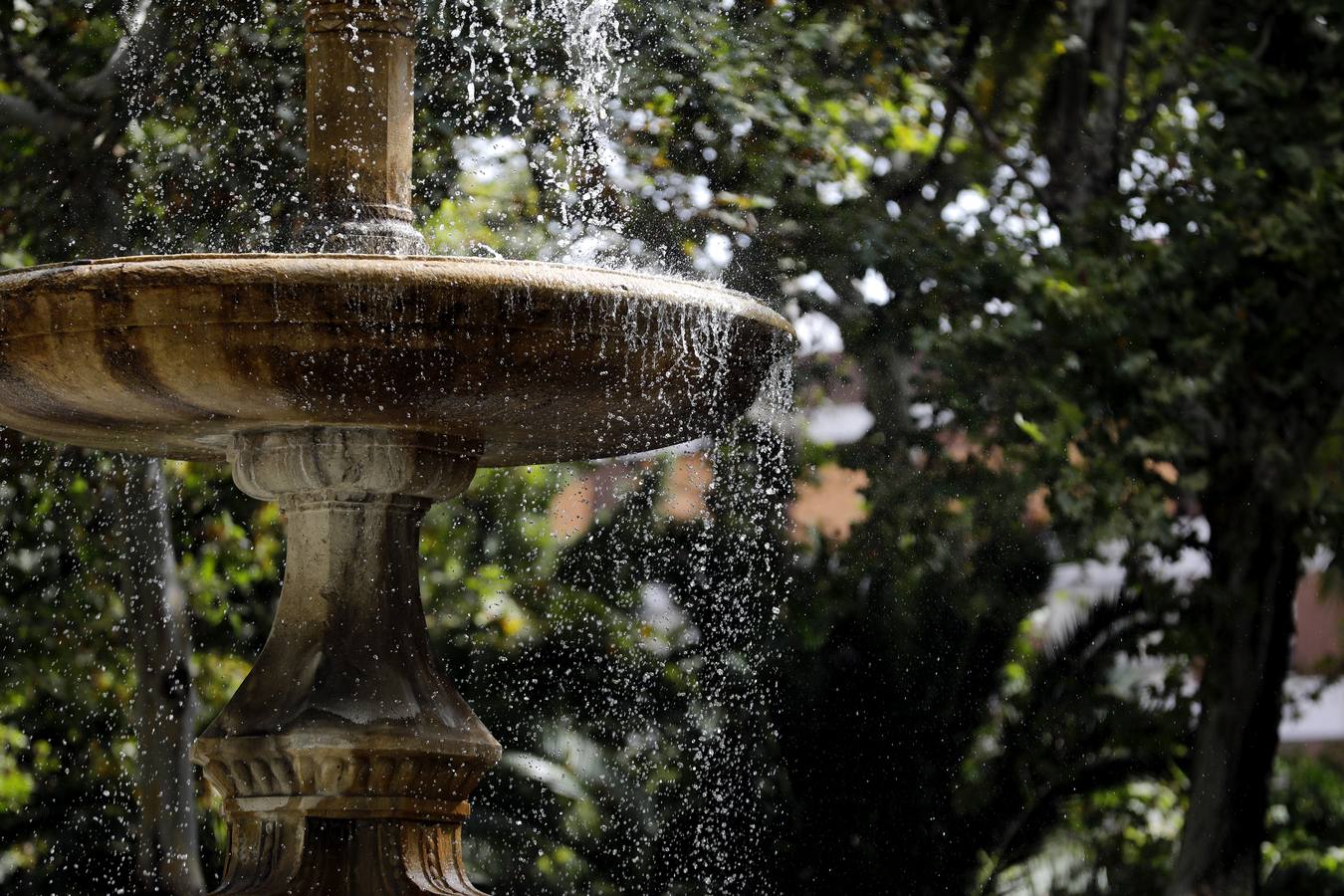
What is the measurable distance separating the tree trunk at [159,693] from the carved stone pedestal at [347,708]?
3.11m

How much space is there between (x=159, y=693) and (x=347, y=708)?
3.47 m

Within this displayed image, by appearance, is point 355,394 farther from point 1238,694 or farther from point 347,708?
point 1238,694

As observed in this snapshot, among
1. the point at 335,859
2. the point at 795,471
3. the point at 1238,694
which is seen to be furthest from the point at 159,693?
the point at 1238,694

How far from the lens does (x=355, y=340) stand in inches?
139

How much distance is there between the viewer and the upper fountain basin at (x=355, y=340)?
3.47 meters

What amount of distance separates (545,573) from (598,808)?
1459mm

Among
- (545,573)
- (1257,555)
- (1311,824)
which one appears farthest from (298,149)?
(1311,824)

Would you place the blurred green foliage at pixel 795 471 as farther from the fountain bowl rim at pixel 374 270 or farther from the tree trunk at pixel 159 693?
the fountain bowl rim at pixel 374 270

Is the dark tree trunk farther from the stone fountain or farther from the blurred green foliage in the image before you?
the stone fountain

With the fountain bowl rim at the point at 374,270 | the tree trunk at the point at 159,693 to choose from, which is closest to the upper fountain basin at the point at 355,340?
the fountain bowl rim at the point at 374,270

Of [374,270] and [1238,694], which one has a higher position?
[374,270]

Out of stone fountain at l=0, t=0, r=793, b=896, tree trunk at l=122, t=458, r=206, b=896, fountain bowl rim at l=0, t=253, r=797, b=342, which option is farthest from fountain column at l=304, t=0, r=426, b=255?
tree trunk at l=122, t=458, r=206, b=896

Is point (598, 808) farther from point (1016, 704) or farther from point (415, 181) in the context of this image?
point (415, 181)

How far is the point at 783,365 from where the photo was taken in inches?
181
